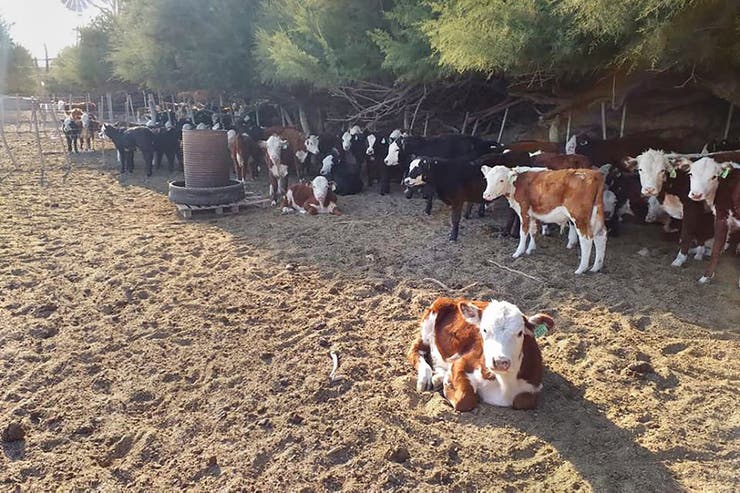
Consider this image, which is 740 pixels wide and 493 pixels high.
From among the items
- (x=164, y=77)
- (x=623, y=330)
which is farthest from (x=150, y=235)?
(x=164, y=77)

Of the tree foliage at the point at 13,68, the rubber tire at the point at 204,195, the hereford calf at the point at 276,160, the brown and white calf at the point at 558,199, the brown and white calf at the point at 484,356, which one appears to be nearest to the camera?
the brown and white calf at the point at 484,356

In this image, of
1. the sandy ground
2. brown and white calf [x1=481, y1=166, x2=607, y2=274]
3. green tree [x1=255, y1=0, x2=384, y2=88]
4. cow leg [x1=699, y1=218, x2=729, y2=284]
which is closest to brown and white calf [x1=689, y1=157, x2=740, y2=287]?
cow leg [x1=699, y1=218, x2=729, y2=284]

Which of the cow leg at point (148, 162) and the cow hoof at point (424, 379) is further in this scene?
the cow leg at point (148, 162)

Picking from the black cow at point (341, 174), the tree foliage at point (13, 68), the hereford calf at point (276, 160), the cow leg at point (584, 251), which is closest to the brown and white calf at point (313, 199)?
the hereford calf at point (276, 160)

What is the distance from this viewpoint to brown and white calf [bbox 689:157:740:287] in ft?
18.9

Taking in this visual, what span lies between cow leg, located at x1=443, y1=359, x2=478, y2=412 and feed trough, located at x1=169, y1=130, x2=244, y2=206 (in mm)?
6933

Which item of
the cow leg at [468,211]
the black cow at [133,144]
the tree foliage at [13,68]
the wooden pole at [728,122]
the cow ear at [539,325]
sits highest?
the tree foliage at [13,68]

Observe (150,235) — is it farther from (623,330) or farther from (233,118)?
(233,118)

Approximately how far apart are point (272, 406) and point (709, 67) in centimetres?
630

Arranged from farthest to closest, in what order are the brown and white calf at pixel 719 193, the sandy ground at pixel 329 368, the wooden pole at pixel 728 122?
the wooden pole at pixel 728 122
the brown and white calf at pixel 719 193
the sandy ground at pixel 329 368

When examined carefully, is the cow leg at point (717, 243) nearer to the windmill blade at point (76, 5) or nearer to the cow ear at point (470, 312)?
the cow ear at point (470, 312)

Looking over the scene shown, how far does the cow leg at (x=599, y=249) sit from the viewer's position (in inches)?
248

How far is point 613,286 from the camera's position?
592 centimetres

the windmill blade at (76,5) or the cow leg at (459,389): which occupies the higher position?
the windmill blade at (76,5)
